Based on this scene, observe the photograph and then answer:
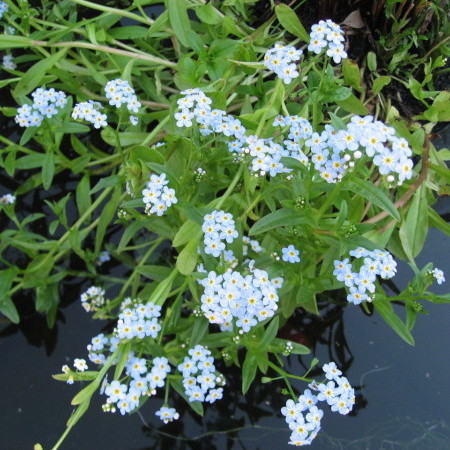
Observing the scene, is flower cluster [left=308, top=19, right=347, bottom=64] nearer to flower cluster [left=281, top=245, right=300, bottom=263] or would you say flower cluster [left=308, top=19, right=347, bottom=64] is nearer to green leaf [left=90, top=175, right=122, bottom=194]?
flower cluster [left=281, top=245, right=300, bottom=263]

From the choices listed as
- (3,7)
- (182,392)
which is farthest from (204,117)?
(3,7)

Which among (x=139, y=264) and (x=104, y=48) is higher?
(x=104, y=48)

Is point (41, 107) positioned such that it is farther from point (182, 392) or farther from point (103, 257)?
point (182, 392)

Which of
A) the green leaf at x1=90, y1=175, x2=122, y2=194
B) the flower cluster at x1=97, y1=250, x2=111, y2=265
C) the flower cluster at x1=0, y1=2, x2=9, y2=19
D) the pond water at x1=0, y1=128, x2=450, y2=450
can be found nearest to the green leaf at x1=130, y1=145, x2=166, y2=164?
the green leaf at x1=90, y1=175, x2=122, y2=194

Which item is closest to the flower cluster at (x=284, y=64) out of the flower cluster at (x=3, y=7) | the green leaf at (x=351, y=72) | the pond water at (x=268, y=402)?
the green leaf at (x=351, y=72)

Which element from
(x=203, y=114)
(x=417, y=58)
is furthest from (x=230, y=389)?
(x=417, y=58)

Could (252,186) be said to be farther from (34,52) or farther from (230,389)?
(34,52)
